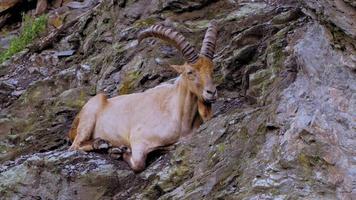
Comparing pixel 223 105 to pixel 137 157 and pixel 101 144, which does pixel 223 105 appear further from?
pixel 101 144

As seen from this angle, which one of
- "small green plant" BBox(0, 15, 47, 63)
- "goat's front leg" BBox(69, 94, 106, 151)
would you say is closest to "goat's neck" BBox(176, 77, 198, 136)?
"goat's front leg" BBox(69, 94, 106, 151)

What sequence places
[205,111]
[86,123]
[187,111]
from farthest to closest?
[86,123], [187,111], [205,111]

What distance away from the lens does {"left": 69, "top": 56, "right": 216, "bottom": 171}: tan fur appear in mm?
10781

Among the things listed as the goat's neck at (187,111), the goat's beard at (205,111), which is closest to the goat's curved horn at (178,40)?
the goat's neck at (187,111)

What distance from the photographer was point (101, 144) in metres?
11.8

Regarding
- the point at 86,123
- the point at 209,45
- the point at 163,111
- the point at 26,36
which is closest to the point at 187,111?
the point at 163,111

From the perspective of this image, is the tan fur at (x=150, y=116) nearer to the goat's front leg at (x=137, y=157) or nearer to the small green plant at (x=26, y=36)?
the goat's front leg at (x=137, y=157)

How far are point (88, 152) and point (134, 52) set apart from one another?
3885 millimetres

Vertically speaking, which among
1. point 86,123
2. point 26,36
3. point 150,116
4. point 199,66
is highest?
point 199,66

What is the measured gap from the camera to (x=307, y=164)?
788 centimetres

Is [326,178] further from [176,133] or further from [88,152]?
[88,152]

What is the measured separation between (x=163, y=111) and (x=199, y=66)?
1.12 m


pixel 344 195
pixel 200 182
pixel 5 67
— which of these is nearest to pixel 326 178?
pixel 344 195

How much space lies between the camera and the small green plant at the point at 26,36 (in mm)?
20964
